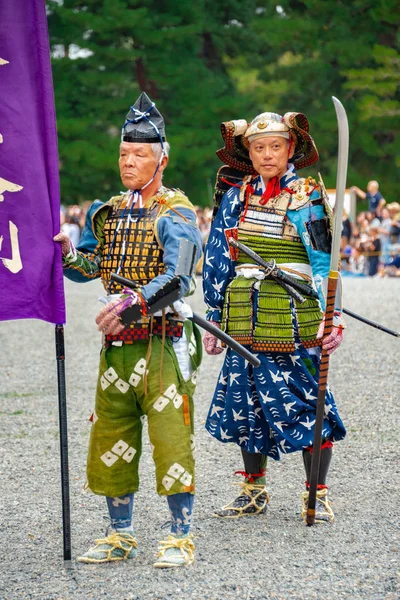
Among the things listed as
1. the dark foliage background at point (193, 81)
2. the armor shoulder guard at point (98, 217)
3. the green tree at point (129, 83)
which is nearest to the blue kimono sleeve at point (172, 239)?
the armor shoulder guard at point (98, 217)

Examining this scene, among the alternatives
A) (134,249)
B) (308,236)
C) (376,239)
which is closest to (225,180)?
(308,236)

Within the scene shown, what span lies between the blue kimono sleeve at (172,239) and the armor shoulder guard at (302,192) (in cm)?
70

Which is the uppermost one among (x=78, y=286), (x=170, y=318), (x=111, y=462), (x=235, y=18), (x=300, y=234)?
(x=235, y=18)

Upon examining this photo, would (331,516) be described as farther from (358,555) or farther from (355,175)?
(355,175)

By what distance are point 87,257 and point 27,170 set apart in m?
0.46

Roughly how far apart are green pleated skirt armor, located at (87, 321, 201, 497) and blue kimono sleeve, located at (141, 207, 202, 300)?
291 mm

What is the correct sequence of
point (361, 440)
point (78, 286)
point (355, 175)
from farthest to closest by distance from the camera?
point (355, 175)
point (78, 286)
point (361, 440)

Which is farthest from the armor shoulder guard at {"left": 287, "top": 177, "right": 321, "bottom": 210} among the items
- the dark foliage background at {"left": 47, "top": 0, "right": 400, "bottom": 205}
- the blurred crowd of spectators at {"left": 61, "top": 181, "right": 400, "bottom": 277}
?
the dark foliage background at {"left": 47, "top": 0, "right": 400, "bottom": 205}

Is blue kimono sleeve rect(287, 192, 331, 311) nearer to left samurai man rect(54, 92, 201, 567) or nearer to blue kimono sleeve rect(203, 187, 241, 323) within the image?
blue kimono sleeve rect(203, 187, 241, 323)

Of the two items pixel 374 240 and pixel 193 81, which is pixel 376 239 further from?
pixel 193 81

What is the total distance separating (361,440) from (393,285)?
1087 cm

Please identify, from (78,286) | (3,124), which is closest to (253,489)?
(3,124)

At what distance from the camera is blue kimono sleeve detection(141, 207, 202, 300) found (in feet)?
11.5

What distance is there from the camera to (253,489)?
4441 millimetres
